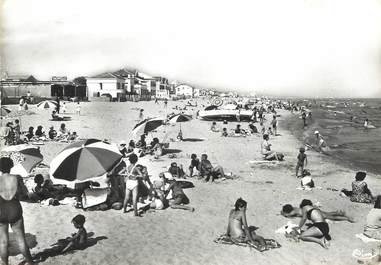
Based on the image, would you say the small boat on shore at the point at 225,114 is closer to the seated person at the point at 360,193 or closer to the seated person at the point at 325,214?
the seated person at the point at 360,193

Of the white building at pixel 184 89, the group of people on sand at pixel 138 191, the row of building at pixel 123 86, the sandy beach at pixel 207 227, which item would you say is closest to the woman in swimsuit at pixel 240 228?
the sandy beach at pixel 207 227

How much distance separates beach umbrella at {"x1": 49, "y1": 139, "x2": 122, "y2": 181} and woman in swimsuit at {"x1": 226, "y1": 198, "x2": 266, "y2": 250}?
2.73m

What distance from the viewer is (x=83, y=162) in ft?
26.6

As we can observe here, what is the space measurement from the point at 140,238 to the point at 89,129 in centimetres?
1706

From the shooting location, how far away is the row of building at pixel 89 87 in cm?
4575

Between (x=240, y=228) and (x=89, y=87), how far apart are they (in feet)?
199

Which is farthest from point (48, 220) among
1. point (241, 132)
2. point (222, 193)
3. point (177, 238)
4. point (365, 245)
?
point (241, 132)

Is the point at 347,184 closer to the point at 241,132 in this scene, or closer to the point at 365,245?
the point at 365,245

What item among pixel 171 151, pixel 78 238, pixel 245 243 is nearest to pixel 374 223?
pixel 245 243

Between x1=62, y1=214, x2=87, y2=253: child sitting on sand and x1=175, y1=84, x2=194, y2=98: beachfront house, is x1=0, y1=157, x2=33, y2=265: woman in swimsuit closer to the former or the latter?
x1=62, y1=214, x2=87, y2=253: child sitting on sand

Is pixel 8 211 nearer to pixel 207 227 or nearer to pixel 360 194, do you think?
pixel 207 227

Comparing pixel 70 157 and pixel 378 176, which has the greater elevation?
pixel 70 157

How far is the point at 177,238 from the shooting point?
25.0ft

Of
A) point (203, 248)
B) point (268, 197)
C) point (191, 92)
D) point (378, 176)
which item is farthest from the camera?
point (191, 92)
